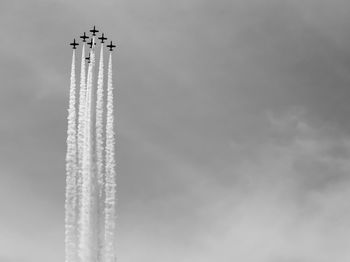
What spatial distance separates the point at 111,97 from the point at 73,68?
9798 mm

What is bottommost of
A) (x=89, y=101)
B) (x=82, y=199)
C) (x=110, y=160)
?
(x=82, y=199)

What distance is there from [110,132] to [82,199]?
1481 centimetres

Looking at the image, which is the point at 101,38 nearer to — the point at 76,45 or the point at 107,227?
the point at 76,45

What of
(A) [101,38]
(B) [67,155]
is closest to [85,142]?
(B) [67,155]

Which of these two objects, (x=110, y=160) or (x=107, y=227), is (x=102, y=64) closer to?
(x=110, y=160)

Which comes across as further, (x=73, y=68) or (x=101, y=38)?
(x=101, y=38)

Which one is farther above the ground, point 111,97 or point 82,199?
point 111,97

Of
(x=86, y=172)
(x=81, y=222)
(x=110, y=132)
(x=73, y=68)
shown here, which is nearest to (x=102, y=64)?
(x=73, y=68)

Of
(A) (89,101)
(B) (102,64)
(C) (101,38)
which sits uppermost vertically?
(C) (101,38)

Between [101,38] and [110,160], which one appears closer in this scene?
[110,160]

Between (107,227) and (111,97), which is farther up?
(111,97)

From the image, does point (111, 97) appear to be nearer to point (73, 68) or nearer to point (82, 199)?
point (73, 68)

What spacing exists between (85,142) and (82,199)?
37.8ft

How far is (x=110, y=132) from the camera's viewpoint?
125 meters
